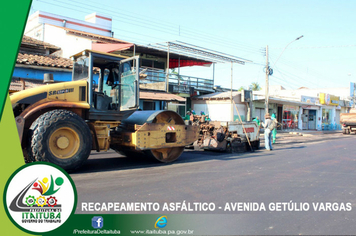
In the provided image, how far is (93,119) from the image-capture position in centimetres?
760

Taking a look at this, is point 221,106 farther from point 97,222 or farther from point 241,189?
point 97,222

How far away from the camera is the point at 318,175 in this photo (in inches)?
292

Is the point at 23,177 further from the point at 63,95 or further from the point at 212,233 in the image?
the point at 63,95

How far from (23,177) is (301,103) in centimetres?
3239

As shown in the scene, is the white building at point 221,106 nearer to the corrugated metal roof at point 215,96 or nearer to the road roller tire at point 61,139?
the corrugated metal roof at point 215,96

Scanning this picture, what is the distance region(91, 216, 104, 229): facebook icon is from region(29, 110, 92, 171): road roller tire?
288 centimetres

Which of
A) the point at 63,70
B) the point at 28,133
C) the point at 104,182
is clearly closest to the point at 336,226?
the point at 104,182

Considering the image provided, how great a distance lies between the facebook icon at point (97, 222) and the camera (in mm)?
3888

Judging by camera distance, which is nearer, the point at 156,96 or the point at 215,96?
the point at 156,96

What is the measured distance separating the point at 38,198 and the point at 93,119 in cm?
384

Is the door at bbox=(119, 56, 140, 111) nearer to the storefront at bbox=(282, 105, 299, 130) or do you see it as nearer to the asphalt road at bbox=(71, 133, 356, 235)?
the asphalt road at bbox=(71, 133, 356, 235)

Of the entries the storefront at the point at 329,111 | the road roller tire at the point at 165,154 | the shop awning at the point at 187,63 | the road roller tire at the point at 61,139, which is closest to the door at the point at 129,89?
the road roller tire at the point at 61,139

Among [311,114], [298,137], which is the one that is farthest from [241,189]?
[311,114]

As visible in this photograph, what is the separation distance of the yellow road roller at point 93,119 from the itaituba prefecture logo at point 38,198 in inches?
91.5
